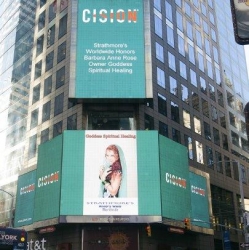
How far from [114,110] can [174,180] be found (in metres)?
11.3

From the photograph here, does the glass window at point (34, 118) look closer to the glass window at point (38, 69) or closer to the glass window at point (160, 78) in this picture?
the glass window at point (38, 69)

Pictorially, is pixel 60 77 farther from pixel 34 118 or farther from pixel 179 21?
pixel 179 21

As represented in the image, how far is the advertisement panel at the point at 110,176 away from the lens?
43562 mm

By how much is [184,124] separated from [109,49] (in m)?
16.3

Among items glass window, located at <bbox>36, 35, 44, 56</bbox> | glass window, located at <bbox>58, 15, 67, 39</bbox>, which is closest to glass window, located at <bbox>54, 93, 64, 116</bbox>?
glass window, located at <bbox>58, 15, 67, 39</bbox>

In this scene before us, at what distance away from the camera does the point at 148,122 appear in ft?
167

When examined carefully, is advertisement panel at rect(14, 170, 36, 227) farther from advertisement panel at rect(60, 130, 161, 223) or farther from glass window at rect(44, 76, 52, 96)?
glass window at rect(44, 76, 52, 96)

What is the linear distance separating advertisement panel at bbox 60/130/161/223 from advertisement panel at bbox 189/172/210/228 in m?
8.81

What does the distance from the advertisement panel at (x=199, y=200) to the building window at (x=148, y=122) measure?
8589mm

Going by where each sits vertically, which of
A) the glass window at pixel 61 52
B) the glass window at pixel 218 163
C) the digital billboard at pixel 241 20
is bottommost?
the digital billboard at pixel 241 20

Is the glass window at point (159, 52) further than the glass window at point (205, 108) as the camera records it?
No

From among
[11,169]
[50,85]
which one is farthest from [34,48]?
[11,169]

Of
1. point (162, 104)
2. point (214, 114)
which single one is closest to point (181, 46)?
point (214, 114)

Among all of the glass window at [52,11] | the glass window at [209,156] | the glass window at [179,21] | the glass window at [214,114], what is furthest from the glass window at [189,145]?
the glass window at [52,11]
